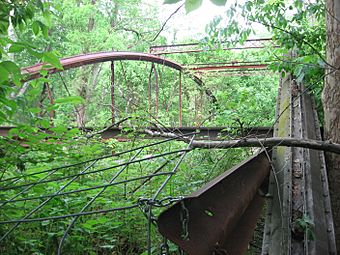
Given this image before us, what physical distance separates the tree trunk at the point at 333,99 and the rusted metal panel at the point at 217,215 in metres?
0.98

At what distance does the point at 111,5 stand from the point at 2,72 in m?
15.8

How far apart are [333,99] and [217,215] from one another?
1.78 m

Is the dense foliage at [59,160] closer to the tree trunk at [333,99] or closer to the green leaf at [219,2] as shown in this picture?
the green leaf at [219,2]

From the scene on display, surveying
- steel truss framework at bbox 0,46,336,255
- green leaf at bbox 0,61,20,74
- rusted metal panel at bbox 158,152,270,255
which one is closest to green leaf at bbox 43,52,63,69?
green leaf at bbox 0,61,20,74

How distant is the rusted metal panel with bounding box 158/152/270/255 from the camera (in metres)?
1.11

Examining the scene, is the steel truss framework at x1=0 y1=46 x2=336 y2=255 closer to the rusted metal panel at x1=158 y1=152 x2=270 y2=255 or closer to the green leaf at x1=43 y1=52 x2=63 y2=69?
the rusted metal panel at x1=158 y1=152 x2=270 y2=255

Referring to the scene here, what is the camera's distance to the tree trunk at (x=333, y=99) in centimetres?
252

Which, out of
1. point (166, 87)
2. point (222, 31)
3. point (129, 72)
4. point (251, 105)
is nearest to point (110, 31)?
point (129, 72)

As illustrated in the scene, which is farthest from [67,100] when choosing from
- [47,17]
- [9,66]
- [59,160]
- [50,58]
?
[59,160]

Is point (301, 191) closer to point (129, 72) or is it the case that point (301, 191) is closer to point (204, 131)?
point (204, 131)

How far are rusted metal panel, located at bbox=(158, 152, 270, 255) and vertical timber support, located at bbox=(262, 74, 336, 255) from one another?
0.11m

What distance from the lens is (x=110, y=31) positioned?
1552cm

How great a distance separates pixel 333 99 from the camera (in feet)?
8.63

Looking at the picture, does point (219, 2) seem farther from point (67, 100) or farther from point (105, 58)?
point (105, 58)
